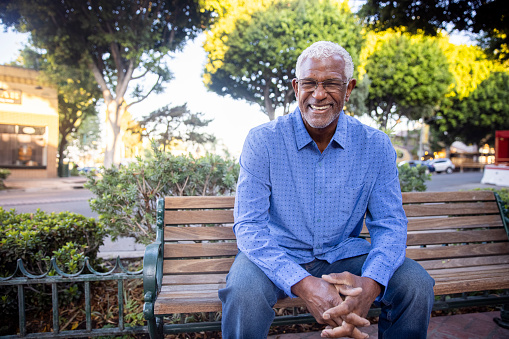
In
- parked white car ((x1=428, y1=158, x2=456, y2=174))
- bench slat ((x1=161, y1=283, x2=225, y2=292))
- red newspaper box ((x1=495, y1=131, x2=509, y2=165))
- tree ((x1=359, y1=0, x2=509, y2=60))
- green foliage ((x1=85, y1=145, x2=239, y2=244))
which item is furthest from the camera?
parked white car ((x1=428, y1=158, x2=456, y2=174))

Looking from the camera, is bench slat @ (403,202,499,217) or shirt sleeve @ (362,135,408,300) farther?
bench slat @ (403,202,499,217)

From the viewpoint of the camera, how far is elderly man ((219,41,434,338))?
174 cm

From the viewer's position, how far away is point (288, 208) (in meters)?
1.98

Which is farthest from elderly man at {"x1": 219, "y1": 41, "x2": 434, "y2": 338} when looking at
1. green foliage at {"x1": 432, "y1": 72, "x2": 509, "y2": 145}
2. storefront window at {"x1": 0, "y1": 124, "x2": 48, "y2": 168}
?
green foliage at {"x1": 432, "y1": 72, "x2": 509, "y2": 145}

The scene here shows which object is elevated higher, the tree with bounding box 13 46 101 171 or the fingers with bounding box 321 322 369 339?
the tree with bounding box 13 46 101 171

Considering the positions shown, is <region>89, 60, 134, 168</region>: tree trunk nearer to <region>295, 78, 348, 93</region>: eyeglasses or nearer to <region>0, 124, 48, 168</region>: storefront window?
<region>0, 124, 48, 168</region>: storefront window

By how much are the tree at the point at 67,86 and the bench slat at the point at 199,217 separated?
14390mm

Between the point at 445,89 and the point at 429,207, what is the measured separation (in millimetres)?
26343

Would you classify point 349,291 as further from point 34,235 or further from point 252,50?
point 252,50

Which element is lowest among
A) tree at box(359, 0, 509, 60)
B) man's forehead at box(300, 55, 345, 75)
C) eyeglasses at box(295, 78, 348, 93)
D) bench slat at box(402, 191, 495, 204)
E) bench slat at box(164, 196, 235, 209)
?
bench slat at box(164, 196, 235, 209)

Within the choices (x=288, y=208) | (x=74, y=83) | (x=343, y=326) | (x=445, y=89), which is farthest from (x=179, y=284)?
(x=445, y=89)

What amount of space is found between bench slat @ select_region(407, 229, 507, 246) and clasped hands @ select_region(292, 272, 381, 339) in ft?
3.94

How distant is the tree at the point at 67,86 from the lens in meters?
15.3

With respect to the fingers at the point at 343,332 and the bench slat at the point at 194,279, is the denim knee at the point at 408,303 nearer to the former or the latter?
the fingers at the point at 343,332
